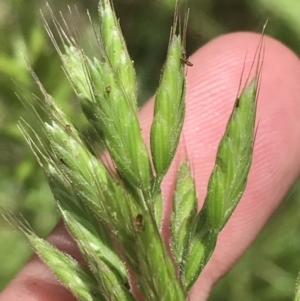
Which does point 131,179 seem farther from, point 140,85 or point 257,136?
point 140,85

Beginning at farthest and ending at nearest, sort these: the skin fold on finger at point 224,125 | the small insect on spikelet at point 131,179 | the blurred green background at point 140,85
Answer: the blurred green background at point 140,85 < the skin fold on finger at point 224,125 < the small insect on spikelet at point 131,179

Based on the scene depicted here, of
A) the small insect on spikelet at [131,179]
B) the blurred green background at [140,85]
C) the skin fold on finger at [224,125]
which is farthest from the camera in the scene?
the blurred green background at [140,85]

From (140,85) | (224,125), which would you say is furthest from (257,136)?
(140,85)

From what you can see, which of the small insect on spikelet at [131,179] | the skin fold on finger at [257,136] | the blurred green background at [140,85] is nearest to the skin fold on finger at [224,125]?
the skin fold on finger at [257,136]

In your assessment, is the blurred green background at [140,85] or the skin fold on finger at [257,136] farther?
the blurred green background at [140,85]

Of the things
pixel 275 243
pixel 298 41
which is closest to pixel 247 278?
pixel 275 243

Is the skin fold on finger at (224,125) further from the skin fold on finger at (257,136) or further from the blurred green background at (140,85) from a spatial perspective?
the blurred green background at (140,85)
